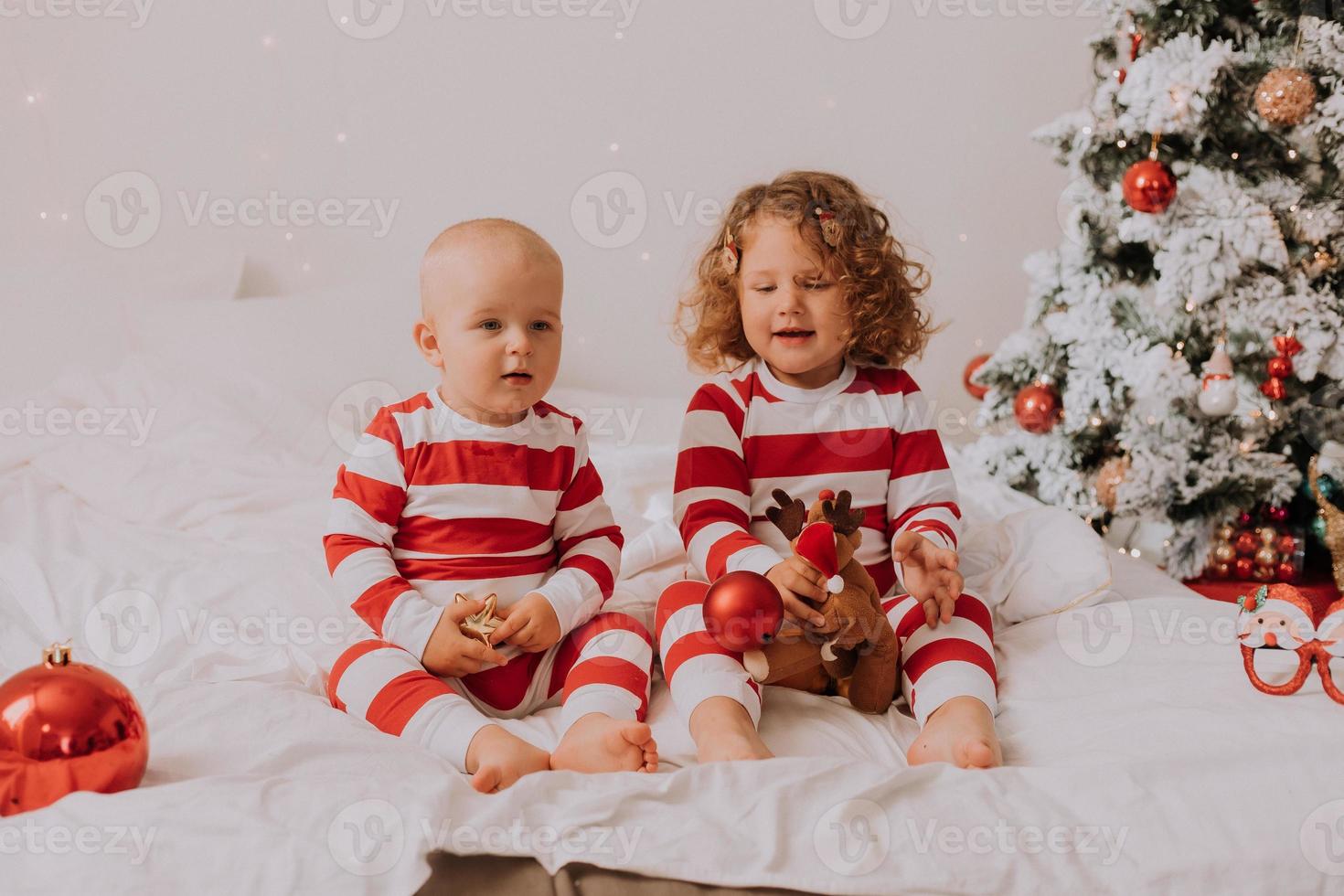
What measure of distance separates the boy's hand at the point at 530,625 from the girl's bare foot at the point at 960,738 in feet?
1.25

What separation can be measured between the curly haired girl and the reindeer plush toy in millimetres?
54

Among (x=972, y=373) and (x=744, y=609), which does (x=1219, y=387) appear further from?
(x=744, y=609)

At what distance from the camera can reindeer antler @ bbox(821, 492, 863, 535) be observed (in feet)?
3.61

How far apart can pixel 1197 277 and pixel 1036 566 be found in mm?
785

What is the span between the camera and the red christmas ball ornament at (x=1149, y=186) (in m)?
1.83

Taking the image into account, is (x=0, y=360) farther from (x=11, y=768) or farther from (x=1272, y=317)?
(x=1272, y=317)

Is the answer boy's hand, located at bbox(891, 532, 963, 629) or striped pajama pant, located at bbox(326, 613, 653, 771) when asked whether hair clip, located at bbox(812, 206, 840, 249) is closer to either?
boy's hand, located at bbox(891, 532, 963, 629)

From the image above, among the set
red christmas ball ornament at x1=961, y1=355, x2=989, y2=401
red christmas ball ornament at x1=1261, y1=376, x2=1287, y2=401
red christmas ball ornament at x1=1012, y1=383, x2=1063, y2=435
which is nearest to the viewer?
red christmas ball ornament at x1=1261, y1=376, x2=1287, y2=401

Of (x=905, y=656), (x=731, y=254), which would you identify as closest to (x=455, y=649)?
(x=905, y=656)

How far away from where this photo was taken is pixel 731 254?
1345mm

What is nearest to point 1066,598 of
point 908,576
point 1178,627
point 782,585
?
point 1178,627

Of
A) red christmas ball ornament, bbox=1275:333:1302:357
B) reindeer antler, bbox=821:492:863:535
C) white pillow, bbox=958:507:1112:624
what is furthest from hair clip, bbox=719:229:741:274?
red christmas ball ornament, bbox=1275:333:1302:357

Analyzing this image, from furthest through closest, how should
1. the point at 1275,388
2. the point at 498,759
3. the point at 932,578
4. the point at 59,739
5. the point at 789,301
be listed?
the point at 1275,388 → the point at 789,301 → the point at 932,578 → the point at 498,759 → the point at 59,739

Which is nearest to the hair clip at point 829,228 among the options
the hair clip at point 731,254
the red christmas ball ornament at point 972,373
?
the hair clip at point 731,254
